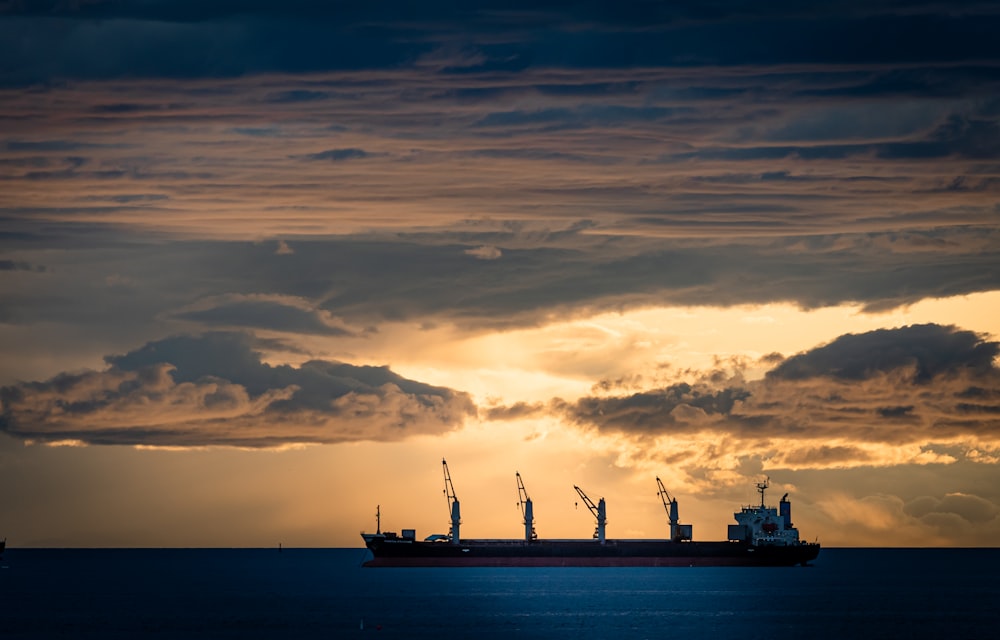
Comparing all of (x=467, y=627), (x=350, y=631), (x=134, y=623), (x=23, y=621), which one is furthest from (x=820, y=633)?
(x=23, y=621)

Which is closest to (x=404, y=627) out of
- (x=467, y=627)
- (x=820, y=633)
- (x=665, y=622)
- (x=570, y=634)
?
(x=467, y=627)

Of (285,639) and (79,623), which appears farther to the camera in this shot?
(79,623)

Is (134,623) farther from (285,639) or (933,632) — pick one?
(933,632)

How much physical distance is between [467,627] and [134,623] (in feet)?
142

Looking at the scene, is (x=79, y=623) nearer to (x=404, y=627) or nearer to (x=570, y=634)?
(x=404, y=627)

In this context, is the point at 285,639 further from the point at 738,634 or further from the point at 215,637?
the point at 738,634

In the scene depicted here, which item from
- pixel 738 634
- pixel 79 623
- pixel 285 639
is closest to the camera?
pixel 285 639

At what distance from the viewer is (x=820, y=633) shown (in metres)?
181

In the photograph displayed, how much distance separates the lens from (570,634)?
176 meters

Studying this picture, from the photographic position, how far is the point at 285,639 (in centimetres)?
16612

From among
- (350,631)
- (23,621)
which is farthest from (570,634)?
(23,621)

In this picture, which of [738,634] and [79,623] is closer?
[738,634]

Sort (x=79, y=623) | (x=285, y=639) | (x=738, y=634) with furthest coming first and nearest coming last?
(x=79, y=623)
(x=738, y=634)
(x=285, y=639)

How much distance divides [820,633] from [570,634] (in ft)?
98.2
